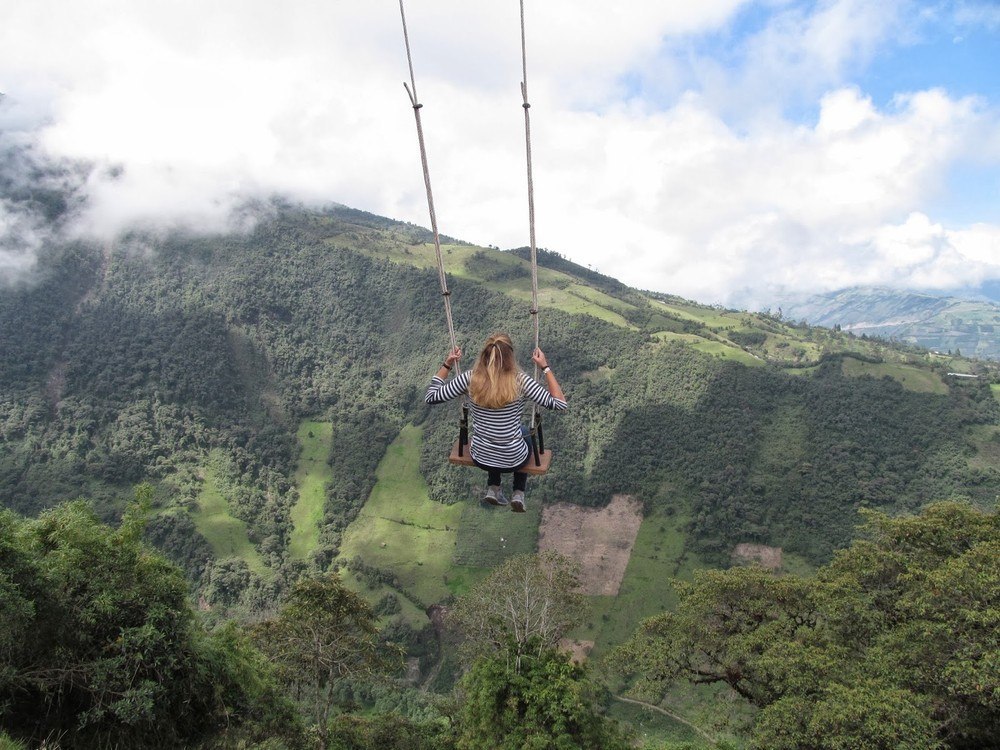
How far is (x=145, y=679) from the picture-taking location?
7012 millimetres

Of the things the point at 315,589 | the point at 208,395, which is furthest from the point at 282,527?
the point at 315,589

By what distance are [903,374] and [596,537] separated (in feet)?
130

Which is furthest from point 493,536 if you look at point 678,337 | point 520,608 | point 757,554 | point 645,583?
point 678,337

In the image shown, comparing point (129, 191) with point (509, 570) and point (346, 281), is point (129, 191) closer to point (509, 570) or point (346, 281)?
point (346, 281)

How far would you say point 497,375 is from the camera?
529 cm

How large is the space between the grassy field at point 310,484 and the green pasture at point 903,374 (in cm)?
6348

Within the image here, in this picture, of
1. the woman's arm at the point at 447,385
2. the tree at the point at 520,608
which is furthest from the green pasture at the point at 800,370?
the woman's arm at the point at 447,385

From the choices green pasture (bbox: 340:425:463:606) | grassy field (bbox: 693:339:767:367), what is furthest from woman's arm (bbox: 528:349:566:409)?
grassy field (bbox: 693:339:767:367)

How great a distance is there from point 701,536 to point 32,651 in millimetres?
52144

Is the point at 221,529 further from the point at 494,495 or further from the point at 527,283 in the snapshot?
the point at 494,495

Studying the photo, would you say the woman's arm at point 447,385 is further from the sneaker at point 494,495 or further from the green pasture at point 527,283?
the green pasture at point 527,283

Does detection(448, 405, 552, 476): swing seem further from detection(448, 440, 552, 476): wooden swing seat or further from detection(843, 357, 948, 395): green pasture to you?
detection(843, 357, 948, 395): green pasture

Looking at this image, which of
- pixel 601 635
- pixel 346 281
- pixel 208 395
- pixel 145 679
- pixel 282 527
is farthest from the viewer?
pixel 346 281

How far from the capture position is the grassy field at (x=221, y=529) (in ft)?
185
